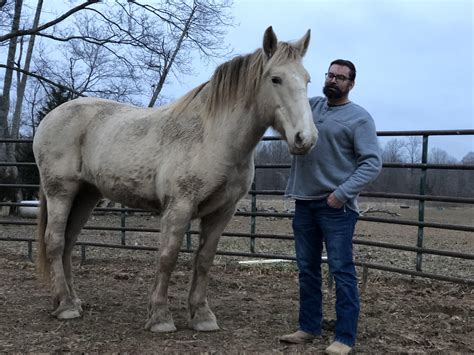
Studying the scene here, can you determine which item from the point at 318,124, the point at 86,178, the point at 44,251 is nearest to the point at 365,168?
the point at 318,124

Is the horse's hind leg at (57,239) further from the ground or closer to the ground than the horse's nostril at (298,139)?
closer to the ground

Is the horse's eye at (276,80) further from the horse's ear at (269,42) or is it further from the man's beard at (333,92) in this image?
the man's beard at (333,92)

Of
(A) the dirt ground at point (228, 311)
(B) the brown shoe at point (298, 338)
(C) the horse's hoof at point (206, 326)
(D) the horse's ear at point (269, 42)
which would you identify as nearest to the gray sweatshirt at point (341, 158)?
(D) the horse's ear at point (269, 42)

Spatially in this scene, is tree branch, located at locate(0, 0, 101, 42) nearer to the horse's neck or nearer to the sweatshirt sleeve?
the horse's neck

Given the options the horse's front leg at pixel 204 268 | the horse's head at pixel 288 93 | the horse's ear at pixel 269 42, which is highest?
the horse's ear at pixel 269 42

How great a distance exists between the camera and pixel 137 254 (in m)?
7.90

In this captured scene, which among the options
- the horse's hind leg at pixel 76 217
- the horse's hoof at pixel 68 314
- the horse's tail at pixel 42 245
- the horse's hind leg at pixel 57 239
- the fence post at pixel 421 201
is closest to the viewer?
the horse's hoof at pixel 68 314

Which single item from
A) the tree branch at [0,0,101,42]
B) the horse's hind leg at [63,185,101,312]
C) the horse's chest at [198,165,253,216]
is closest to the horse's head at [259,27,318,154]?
the horse's chest at [198,165,253,216]

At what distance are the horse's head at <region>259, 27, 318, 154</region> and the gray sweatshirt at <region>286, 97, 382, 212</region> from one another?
0.25 m

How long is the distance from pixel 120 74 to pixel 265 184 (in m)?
11.4

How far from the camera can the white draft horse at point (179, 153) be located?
3242 millimetres

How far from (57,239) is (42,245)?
0.92ft

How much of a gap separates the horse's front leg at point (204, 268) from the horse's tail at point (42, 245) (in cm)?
138

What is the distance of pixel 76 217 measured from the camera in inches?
181
